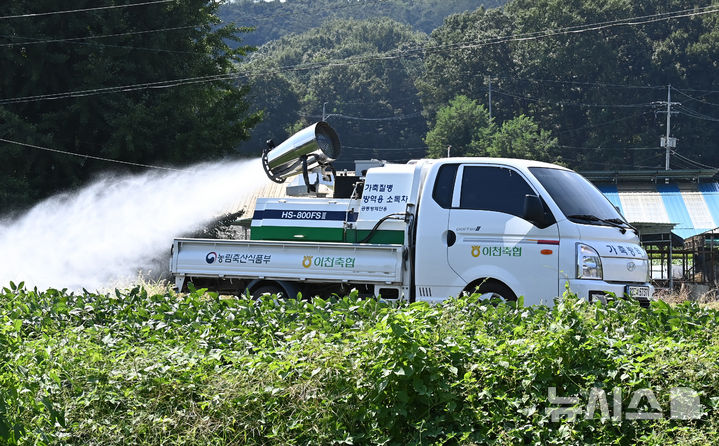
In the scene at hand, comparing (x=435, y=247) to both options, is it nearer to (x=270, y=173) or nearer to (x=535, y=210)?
(x=535, y=210)

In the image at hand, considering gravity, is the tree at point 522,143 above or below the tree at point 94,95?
above

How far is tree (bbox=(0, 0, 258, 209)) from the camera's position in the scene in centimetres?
2694

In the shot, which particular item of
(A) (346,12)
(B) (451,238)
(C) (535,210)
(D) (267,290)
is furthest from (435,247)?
(A) (346,12)

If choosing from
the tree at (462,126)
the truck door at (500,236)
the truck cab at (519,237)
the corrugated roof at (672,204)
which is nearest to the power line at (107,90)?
the corrugated roof at (672,204)

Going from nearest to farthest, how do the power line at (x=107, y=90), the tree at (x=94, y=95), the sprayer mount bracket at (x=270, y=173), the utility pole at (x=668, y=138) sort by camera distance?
the sprayer mount bracket at (x=270, y=173) → the tree at (x=94, y=95) → the power line at (x=107, y=90) → the utility pole at (x=668, y=138)

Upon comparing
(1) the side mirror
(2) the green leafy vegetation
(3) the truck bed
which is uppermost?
(1) the side mirror

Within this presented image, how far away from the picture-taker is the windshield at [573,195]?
35.5ft

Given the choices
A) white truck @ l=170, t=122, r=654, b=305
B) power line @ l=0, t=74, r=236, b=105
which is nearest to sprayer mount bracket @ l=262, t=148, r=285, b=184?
white truck @ l=170, t=122, r=654, b=305

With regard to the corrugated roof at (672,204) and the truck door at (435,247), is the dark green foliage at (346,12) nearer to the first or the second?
the corrugated roof at (672,204)

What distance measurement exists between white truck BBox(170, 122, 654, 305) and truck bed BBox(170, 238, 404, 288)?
14mm

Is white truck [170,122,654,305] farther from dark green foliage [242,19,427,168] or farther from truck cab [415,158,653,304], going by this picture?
dark green foliage [242,19,427,168]

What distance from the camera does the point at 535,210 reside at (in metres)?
10.5

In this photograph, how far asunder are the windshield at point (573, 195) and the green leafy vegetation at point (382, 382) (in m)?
4.52

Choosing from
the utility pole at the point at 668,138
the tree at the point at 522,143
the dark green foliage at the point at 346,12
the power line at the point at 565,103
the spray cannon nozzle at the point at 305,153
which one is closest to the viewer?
the spray cannon nozzle at the point at 305,153
